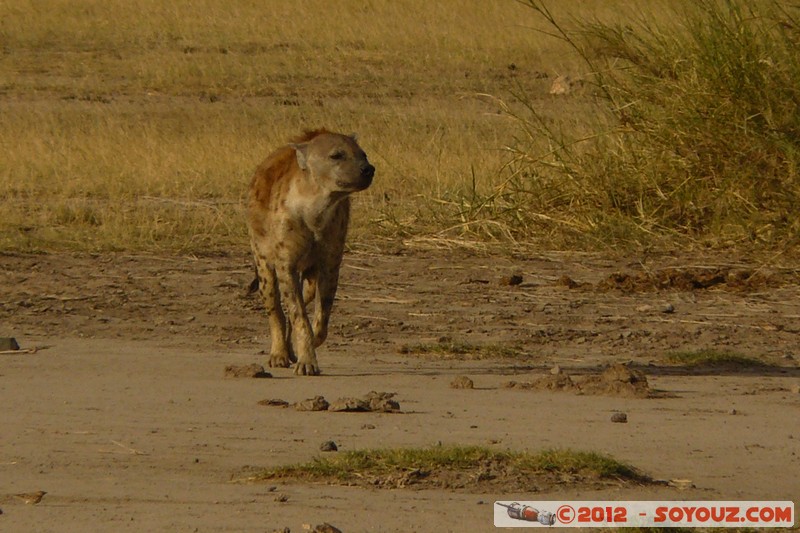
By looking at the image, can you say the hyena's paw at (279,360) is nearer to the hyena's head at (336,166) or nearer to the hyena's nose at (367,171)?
the hyena's head at (336,166)

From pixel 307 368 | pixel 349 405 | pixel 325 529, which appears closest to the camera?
pixel 325 529

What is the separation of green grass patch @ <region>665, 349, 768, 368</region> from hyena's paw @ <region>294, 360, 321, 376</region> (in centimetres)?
195

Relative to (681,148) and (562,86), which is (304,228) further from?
(562,86)

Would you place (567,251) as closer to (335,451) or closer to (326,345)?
(326,345)

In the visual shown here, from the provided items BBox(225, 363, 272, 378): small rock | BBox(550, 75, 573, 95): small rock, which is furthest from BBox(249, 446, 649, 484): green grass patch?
BBox(550, 75, 573, 95): small rock

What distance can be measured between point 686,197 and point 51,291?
4870 mm

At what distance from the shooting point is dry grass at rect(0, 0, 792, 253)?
40.6 feet

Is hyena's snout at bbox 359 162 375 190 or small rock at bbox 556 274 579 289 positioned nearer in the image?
hyena's snout at bbox 359 162 375 190

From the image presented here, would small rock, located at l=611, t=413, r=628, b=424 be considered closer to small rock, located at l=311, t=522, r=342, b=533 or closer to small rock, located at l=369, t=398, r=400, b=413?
small rock, located at l=369, t=398, r=400, b=413

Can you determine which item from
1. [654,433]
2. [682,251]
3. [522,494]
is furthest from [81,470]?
[682,251]

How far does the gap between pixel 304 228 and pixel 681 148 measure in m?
4.82

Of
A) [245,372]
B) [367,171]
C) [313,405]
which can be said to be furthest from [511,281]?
[313,405]

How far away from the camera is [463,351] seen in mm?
8781

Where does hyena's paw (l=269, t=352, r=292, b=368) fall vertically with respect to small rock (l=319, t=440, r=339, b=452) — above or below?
above
